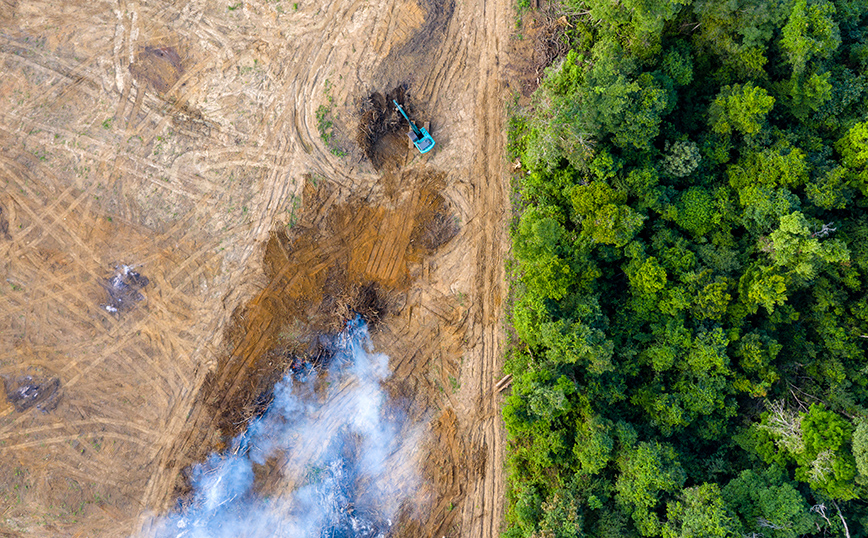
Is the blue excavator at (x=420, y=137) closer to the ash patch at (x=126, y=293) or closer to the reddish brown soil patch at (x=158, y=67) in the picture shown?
the reddish brown soil patch at (x=158, y=67)

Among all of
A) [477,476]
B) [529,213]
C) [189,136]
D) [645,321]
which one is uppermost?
[189,136]

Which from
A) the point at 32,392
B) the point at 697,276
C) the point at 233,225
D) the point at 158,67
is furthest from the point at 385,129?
the point at 32,392

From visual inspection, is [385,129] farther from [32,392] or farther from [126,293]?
[32,392]

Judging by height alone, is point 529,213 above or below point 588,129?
below

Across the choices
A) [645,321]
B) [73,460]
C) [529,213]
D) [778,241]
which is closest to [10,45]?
[73,460]

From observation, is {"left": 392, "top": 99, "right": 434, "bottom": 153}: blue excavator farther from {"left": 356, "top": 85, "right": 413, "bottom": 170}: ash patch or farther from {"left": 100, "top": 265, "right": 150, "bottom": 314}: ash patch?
{"left": 100, "top": 265, "right": 150, "bottom": 314}: ash patch

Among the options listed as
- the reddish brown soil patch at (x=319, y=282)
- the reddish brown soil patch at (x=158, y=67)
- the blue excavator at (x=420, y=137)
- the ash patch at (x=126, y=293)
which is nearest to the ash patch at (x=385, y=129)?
the blue excavator at (x=420, y=137)

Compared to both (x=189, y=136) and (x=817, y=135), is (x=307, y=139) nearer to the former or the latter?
(x=189, y=136)
